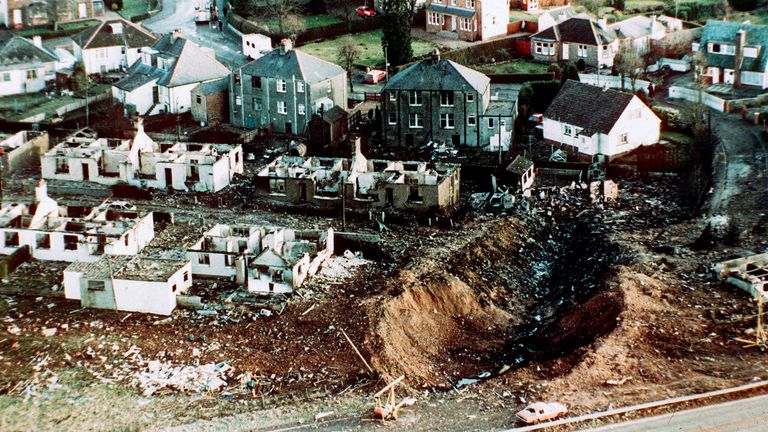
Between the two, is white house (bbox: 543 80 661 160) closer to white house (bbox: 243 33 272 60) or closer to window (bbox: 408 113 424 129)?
window (bbox: 408 113 424 129)

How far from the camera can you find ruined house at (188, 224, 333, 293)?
51.1 m

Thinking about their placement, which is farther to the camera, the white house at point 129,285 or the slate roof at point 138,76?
the slate roof at point 138,76

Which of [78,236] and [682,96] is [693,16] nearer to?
[682,96]

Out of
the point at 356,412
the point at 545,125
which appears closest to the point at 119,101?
the point at 545,125

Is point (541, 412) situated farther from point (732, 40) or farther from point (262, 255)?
point (732, 40)

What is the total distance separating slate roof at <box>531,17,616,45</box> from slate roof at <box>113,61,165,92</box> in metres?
30.4

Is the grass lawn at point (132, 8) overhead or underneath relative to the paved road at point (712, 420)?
overhead

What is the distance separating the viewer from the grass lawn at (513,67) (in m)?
87.6

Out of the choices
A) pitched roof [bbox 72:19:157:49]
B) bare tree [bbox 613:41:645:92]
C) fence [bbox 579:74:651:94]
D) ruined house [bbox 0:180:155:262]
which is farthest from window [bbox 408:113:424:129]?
pitched roof [bbox 72:19:157:49]

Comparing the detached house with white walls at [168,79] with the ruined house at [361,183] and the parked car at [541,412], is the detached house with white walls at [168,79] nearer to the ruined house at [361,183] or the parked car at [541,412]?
the ruined house at [361,183]

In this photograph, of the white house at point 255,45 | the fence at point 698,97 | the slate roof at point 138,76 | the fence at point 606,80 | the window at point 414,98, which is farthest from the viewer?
the white house at point 255,45

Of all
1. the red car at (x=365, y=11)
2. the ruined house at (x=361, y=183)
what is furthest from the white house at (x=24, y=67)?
the ruined house at (x=361, y=183)

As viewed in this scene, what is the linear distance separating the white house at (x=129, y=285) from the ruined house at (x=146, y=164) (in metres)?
13.6

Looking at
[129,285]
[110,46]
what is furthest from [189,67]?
[129,285]
